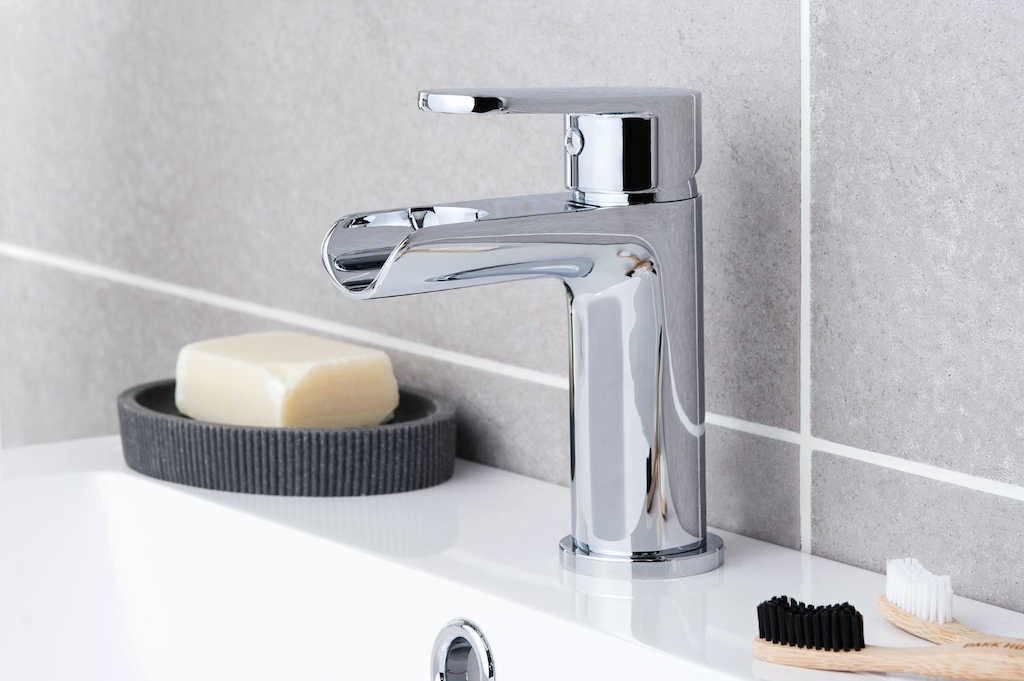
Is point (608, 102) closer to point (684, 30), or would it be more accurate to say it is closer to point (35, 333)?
point (684, 30)

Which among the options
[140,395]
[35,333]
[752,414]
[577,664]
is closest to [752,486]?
[752,414]

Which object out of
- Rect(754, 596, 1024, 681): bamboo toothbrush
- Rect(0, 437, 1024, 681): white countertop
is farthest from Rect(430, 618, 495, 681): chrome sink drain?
Rect(754, 596, 1024, 681): bamboo toothbrush

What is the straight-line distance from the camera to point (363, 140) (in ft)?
2.40

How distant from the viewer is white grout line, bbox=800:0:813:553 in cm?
51

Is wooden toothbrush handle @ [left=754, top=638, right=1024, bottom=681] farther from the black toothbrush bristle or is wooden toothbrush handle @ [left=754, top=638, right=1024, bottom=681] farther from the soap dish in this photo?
the soap dish

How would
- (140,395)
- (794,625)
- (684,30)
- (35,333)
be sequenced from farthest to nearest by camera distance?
1. (35,333)
2. (140,395)
3. (684,30)
4. (794,625)

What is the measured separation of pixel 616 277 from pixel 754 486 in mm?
129

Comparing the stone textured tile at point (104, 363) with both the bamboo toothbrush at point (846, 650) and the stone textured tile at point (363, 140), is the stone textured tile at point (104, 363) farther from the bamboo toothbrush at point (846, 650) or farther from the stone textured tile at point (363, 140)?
the bamboo toothbrush at point (846, 650)

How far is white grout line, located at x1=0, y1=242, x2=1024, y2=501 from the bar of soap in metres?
0.06

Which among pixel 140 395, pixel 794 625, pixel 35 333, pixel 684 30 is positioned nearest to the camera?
pixel 794 625

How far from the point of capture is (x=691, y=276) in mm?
512

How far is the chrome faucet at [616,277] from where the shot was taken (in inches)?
18.1

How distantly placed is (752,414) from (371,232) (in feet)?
0.65

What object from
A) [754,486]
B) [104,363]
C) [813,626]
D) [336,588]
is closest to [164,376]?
[104,363]
